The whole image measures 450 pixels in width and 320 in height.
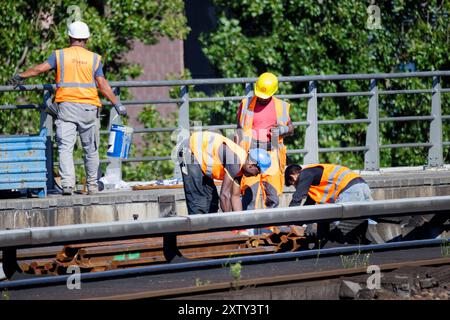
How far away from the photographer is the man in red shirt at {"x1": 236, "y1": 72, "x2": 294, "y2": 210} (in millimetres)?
13430

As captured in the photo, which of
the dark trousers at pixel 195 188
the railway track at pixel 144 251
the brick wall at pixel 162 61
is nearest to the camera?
the railway track at pixel 144 251

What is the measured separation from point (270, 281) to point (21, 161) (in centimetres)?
444

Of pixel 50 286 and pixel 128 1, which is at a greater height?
pixel 128 1

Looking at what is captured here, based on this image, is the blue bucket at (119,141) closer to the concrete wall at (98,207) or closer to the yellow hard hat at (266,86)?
the concrete wall at (98,207)

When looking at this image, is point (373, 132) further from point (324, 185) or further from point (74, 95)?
point (74, 95)

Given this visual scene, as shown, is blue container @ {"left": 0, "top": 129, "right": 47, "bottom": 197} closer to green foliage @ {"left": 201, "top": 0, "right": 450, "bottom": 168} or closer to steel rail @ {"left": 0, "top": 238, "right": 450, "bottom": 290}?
steel rail @ {"left": 0, "top": 238, "right": 450, "bottom": 290}

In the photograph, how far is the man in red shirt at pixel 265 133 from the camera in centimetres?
1343

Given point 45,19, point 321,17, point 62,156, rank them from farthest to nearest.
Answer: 1. point 321,17
2. point 45,19
3. point 62,156

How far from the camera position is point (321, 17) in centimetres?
1969

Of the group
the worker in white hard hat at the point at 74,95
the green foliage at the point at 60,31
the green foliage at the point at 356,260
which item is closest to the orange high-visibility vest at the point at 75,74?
the worker in white hard hat at the point at 74,95
